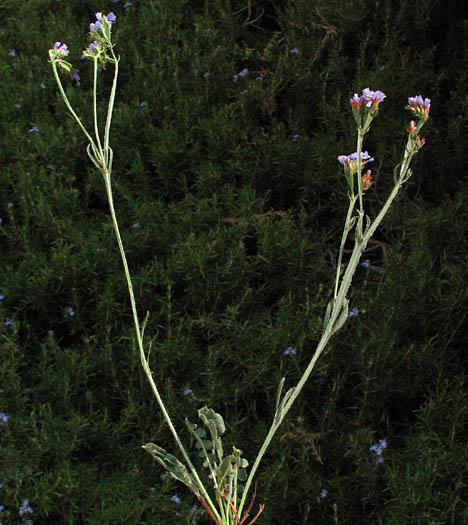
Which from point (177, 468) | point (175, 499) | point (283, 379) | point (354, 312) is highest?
point (283, 379)

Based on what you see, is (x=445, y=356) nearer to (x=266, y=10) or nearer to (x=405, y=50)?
→ (x=405, y=50)

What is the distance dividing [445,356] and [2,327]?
1.75 meters

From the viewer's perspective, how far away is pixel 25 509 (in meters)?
2.13

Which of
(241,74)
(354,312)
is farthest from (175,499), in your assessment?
(241,74)

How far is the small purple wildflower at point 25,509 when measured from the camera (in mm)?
2126

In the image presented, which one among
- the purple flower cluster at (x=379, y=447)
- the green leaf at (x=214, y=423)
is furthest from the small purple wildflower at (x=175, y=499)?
the green leaf at (x=214, y=423)

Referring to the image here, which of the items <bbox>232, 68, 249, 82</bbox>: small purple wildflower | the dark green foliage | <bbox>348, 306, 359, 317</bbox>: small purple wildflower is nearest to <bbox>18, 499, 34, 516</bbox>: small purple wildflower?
the dark green foliage

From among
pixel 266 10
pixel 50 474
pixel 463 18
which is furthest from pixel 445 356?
pixel 266 10

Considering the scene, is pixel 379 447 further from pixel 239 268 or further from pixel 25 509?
pixel 25 509

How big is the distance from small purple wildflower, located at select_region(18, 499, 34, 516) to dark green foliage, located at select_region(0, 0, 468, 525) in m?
0.04

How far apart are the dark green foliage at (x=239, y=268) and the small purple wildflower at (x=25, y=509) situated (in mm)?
43

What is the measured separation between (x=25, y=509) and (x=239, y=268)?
4.01 ft

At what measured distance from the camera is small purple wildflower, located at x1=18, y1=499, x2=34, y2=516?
83.7 inches

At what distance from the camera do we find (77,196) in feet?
10.2
